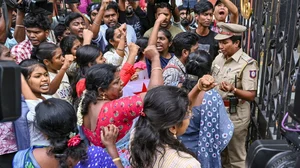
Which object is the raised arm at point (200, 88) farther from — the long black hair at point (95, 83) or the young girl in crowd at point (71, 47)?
the young girl in crowd at point (71, 47)

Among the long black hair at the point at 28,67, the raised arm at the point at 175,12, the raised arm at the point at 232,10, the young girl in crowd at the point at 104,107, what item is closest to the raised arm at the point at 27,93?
the long black hair at the point at 28,67

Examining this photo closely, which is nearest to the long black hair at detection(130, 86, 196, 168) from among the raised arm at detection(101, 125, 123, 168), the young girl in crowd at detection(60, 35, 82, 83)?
the raised arm at detection(101, 125, 123, 168)

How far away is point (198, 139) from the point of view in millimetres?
2916

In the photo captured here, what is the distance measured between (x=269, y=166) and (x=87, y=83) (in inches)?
58.0

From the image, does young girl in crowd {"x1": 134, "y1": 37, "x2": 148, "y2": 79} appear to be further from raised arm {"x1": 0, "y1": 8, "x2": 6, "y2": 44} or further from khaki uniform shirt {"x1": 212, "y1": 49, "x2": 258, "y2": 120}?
raised arm {"x1": 0, "y1": 8, "x2": 6, "y2": 44}

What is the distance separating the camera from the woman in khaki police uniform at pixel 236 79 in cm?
346

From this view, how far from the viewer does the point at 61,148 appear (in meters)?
2.12

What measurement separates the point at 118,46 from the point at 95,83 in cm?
120

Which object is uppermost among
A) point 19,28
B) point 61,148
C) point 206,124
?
point 19,28

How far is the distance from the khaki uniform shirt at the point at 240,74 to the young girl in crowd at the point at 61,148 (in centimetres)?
162

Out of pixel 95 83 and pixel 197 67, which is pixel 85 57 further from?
pixel 197 67

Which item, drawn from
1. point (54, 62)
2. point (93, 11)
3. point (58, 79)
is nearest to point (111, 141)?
point (58, 79)

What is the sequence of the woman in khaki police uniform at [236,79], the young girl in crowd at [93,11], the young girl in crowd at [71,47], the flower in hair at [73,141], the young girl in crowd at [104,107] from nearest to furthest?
the flower in hair at [73,141]
the young girl in crowd at [104,107]
the woman in khaki police uniform at [236,79]
the young girl in crowd at [71,47]
the young girl in crowd at [93,11]

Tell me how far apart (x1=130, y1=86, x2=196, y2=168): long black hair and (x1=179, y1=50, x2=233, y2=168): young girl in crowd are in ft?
2.94
